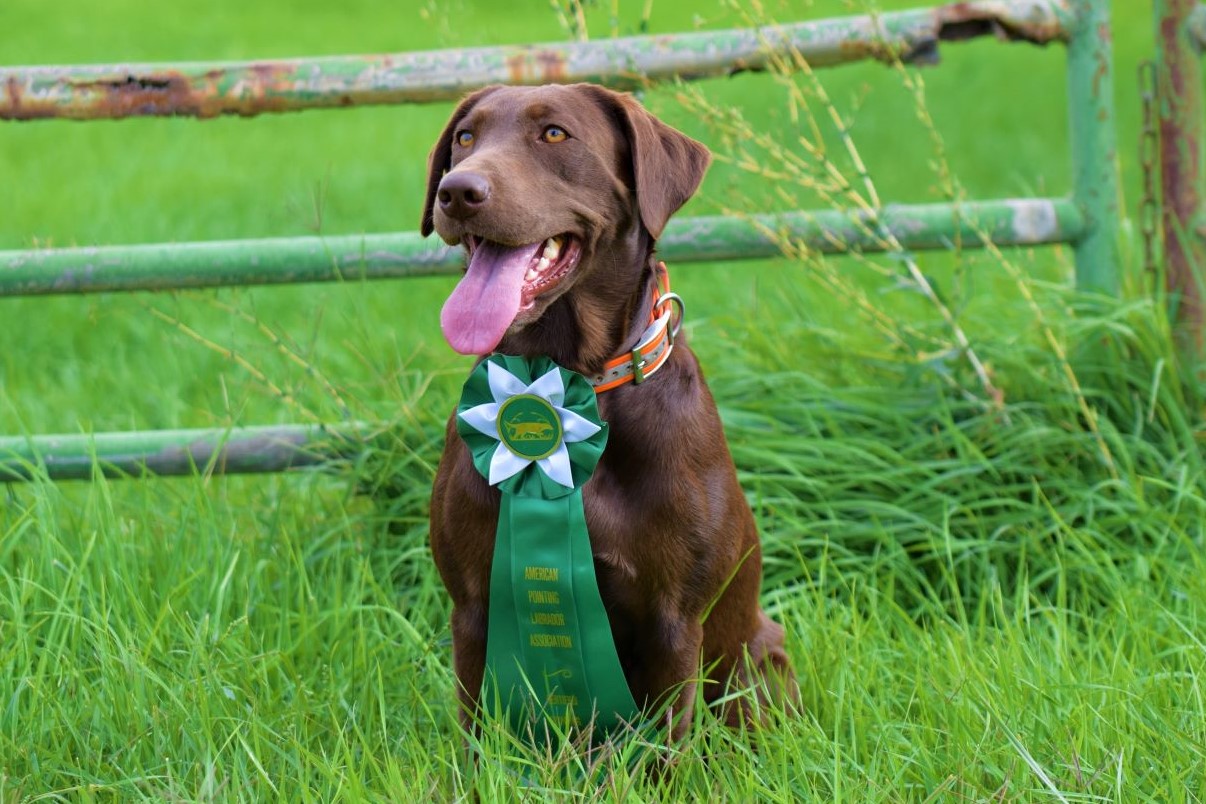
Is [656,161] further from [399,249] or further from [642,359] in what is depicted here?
[399,249]

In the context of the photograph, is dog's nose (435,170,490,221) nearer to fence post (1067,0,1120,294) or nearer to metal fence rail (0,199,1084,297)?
metal fence rail (0,199,1084,297)

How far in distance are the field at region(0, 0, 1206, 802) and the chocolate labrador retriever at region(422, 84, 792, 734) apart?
0.21 m

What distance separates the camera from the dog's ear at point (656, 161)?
2309 millimetres

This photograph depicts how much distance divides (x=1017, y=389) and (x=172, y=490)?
215cm

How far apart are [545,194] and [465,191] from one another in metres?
0.17

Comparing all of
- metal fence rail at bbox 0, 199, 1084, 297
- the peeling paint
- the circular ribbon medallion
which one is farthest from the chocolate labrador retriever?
the peeling paint

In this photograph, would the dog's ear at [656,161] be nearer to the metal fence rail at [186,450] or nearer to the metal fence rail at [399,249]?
the metal fence rail at [399,249]

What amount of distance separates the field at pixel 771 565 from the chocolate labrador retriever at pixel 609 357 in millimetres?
212

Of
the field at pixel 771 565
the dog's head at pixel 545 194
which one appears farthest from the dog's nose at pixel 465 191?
the field at pixel 771 565

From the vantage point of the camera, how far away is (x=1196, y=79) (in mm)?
3557

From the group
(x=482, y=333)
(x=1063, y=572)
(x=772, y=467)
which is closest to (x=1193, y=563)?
(x=1063, y=572)

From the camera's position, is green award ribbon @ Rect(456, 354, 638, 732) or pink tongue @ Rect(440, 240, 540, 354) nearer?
pink tongue @ Rect(440, 240, 540, 354)

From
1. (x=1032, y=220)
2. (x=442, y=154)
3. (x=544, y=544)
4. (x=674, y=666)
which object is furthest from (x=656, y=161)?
(x=1032, y=220)

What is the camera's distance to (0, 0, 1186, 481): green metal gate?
330cm
